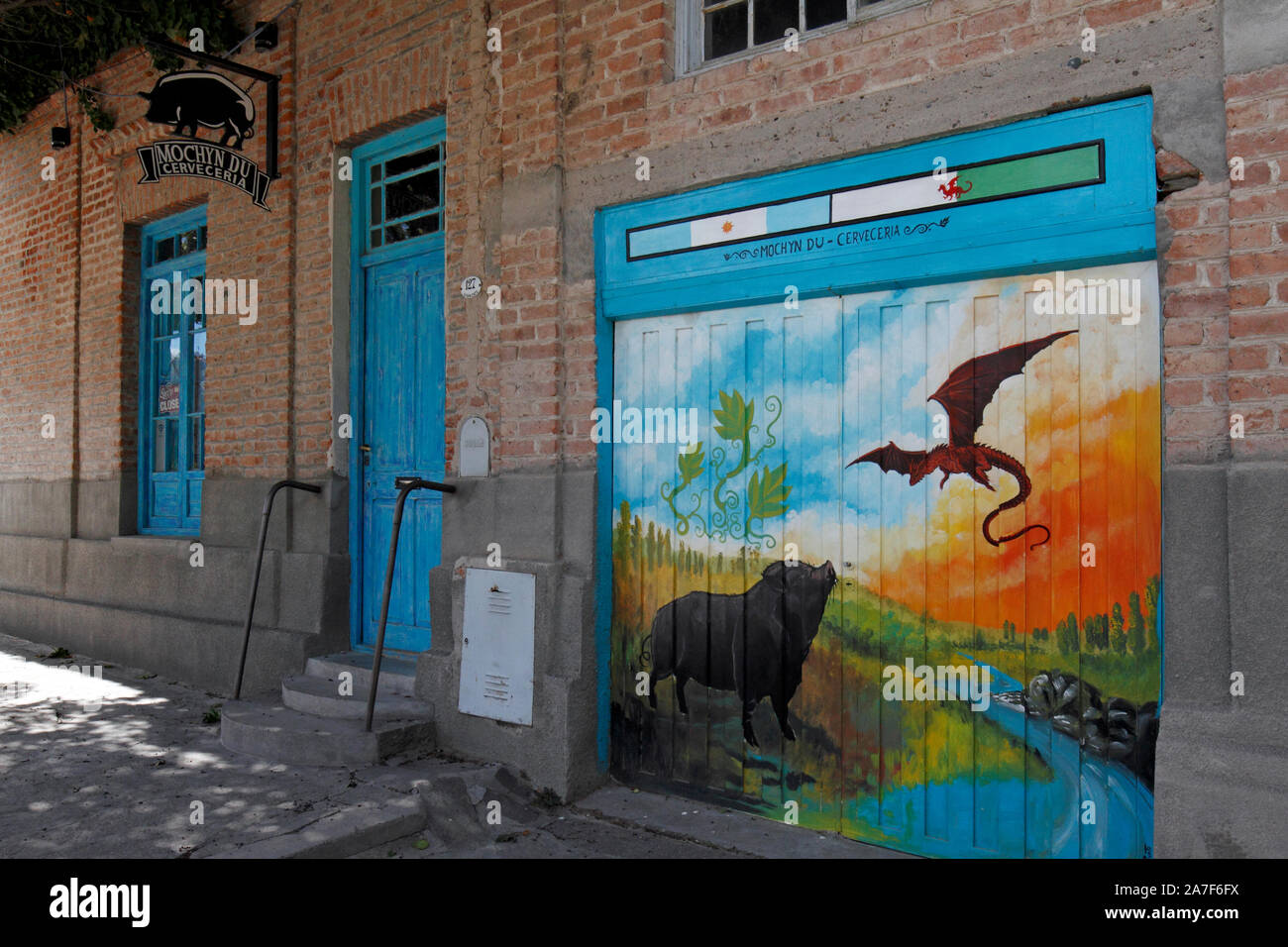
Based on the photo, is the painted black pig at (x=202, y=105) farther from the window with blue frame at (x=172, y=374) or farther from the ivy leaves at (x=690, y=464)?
the ivy leaves at (x=690, y=464)

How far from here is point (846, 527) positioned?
162 inches

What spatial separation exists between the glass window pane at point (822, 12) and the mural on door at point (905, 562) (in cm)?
126

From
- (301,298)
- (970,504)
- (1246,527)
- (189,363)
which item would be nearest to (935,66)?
(970,504)

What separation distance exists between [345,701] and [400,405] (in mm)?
1930

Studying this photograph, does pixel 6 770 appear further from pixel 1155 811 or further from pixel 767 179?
pixel 1155 811

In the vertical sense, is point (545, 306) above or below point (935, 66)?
below

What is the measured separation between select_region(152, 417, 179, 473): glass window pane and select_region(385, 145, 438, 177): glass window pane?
10.7 feet

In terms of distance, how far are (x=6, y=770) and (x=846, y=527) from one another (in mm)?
4457

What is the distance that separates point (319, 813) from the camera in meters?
4.17

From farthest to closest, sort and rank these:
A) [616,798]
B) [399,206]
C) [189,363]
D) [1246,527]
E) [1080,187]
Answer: [189,363] < [399,206] < [616,798] < [1080,187] < [1246,527]

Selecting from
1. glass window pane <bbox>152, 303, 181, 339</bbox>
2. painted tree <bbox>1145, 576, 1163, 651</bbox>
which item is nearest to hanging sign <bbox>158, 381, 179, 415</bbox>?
glass window pane <bbox>152, 303, 181, 339</bbox>

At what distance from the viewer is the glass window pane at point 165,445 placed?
26.9 ft

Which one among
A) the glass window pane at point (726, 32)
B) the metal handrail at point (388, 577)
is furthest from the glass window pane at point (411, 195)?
the glass window pane at point (726, 32)

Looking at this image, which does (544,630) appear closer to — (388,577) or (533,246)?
(388,577)
